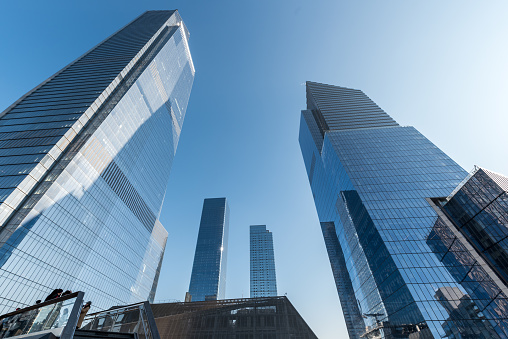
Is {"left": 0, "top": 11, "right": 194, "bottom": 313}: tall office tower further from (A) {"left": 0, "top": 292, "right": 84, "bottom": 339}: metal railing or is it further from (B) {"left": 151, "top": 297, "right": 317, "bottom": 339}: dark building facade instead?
(A) {"left": 0, "top": 292, "right": 84, "bottom": 339}: metal railing

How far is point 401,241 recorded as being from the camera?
175ft

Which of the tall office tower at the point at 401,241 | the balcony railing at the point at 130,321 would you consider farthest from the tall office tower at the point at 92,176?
the tall office tower at the point at 401,241

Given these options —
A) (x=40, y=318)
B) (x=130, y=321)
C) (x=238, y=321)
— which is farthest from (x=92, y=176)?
(x=40, y=318)

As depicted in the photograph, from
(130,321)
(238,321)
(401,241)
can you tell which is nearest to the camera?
(130,321)

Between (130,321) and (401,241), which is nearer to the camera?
(130,321)

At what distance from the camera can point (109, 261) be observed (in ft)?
241

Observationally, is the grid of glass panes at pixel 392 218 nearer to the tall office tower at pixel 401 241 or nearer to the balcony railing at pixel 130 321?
the tall office tower at pixel 401 241

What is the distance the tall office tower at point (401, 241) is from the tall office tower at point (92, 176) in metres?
73.4

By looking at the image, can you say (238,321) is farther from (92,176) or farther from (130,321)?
(92,176)

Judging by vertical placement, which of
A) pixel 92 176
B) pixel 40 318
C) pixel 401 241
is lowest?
pixel 40 318

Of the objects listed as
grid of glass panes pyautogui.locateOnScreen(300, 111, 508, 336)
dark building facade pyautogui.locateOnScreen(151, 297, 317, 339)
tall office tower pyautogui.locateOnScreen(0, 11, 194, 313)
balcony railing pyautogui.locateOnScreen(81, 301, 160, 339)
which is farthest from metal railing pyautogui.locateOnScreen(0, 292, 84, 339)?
grid of glass panes pyautogui.locateOnScreen(300, 111, 508, 336)

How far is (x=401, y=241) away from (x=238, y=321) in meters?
45.8

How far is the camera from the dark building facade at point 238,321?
73.1 ft

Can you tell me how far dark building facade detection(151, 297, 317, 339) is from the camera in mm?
22281
